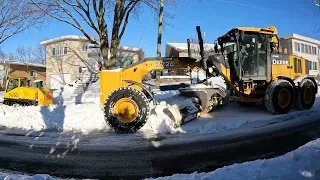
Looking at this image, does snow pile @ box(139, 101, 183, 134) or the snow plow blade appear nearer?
snow pile @ box(139, 101, 183, 134)

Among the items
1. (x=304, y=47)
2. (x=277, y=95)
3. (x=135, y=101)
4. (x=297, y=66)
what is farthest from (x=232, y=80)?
(x=304, y=47)

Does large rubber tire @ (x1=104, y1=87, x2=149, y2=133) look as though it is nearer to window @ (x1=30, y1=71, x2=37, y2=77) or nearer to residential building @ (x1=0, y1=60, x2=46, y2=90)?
residential building @ (x1=0, y1=60, x2=46, y2=90)

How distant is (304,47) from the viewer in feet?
152

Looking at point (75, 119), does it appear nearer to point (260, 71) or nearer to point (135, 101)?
point (135, 101)

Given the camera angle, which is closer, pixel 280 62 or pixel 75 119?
pixel 75 119

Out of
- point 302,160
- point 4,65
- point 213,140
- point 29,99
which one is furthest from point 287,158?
point 4,65

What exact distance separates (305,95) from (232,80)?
2831 millimetres

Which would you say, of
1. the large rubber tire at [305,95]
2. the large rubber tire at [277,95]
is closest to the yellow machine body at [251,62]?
the large rubber tire at [305,95]

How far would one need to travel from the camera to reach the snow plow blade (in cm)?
816

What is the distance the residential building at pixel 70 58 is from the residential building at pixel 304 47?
77.6 feet

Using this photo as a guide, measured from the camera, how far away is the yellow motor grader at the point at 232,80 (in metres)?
7.86

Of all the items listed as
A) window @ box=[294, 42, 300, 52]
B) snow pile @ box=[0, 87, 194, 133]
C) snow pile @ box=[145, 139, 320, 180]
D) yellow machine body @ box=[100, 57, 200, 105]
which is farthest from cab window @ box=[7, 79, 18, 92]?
window @ box=[294, 42, 300, 52]

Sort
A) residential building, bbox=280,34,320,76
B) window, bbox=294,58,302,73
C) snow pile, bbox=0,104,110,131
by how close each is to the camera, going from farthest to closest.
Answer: residential building, bbox=280,34,320,76
window, bbox=294,58,302,73
snow pile, bbox=0,104,110,131

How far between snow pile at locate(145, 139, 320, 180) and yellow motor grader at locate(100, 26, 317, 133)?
13.4 feet
